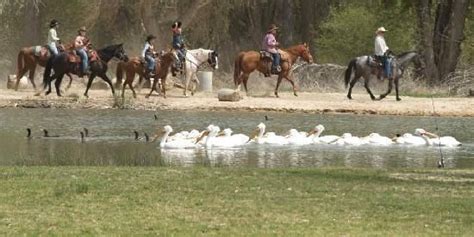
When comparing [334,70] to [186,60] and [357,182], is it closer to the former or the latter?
[186,60]

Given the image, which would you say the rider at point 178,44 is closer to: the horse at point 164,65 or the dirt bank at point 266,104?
the horse at point 164,65

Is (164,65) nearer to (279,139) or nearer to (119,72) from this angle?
(119,72)

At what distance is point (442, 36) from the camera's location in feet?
144

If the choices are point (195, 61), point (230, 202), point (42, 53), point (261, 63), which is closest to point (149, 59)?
point (195, 61)

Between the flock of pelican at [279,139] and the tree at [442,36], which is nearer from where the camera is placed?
the flock of pelican at [279,139]

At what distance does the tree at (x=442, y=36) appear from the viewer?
141 feet

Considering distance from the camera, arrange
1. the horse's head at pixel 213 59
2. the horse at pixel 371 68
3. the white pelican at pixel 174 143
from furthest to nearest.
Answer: the horse's head at pixel 213 59 → the horse at pixel 371 68 → the white pelican at pixel 174 143

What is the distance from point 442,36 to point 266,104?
12.7m

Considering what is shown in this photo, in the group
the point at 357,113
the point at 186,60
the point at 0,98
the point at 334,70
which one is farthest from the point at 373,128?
the point at 334,70

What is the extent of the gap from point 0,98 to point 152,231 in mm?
25725

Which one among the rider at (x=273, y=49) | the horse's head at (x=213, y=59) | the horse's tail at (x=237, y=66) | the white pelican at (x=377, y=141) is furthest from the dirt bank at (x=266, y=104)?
the white pelican at (x=377, y=141)

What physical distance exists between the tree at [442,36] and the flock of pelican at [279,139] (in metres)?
19.4

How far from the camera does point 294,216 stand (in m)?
10.6

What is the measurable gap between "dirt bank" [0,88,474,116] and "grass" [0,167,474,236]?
18.0 m
